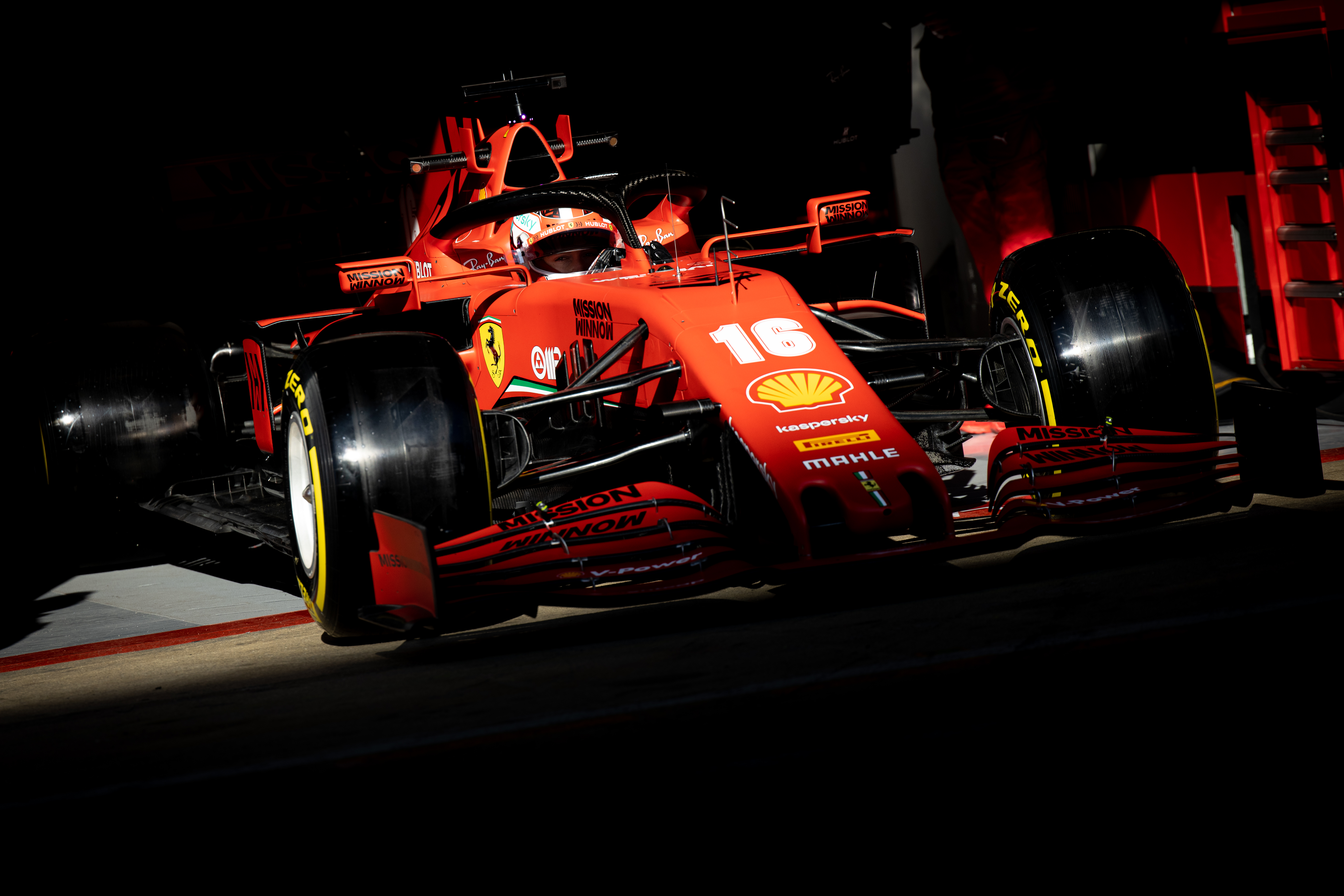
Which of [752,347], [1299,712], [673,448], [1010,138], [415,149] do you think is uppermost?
[415,149]

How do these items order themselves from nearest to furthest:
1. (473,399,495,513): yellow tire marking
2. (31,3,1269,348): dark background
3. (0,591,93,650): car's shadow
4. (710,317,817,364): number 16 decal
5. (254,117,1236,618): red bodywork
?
(254,117,1236,618): red bodywork → (473,399,495,513): yellow tire marking → (710,317,817,364): number 16 decal → (0,591,93,650): car's shadow → (31,3,1269,348): dark background

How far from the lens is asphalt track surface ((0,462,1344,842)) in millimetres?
2053

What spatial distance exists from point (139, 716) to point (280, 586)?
2.03 m

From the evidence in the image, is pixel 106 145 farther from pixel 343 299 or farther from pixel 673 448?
pixel 673 448

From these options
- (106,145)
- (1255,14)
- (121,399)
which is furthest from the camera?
(106,145)

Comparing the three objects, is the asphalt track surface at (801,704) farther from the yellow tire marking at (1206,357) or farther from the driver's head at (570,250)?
the driver's head at (570,250)

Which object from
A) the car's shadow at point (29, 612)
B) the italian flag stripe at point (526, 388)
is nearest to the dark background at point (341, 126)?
the car's shadow at point (29, 612)

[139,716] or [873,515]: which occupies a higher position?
[873,515]

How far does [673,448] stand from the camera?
3.48m

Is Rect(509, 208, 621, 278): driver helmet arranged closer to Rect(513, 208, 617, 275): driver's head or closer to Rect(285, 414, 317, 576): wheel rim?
Rect(513, 208, 617, 275): driver's head

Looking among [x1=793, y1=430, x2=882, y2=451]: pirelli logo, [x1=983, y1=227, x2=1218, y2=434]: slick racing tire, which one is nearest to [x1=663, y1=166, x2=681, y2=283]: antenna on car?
[x1=793, y1=430, x2=882, y2=451]: pirelli logo

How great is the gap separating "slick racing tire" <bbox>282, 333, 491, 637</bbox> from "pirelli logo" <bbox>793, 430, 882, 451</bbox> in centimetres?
91

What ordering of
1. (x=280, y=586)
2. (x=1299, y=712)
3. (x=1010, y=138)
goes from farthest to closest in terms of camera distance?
(x=1010, y=138) → (x=280, y=586) → (x=1299, y=712)

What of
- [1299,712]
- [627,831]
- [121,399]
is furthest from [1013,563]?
[121,399]
